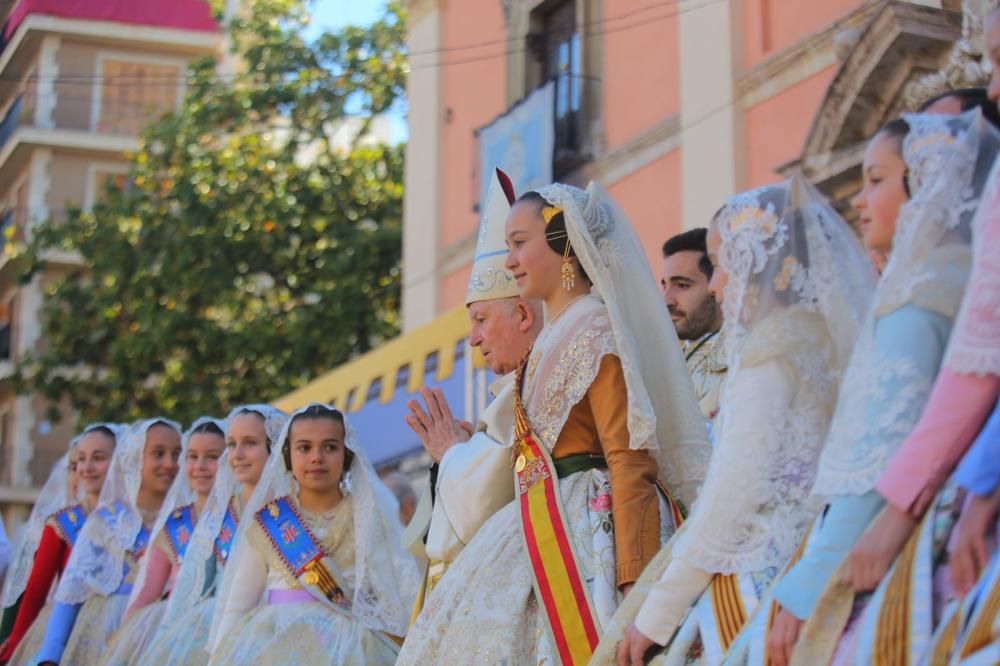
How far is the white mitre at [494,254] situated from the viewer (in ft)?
16.6

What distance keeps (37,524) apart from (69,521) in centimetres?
42

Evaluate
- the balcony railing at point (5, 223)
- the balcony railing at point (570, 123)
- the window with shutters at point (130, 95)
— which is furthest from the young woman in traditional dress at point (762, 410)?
the balcony railing at point (5, 223)

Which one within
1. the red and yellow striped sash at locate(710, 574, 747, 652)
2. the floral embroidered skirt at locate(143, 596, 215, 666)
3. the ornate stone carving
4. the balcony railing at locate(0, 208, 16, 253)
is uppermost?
the balcony railing at locate(0, 208, 16, 253)

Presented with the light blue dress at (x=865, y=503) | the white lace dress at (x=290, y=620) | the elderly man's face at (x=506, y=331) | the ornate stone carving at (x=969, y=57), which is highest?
the ornate stone carving at (x=969, y=57)

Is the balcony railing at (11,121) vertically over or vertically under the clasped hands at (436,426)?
over

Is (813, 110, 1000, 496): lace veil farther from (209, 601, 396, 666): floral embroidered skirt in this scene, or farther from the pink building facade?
the pink building facade

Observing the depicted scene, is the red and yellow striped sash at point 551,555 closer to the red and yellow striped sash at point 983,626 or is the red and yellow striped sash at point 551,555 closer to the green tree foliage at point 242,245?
the red and yellow striped sash at point 983,626

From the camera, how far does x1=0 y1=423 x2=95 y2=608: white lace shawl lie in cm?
826

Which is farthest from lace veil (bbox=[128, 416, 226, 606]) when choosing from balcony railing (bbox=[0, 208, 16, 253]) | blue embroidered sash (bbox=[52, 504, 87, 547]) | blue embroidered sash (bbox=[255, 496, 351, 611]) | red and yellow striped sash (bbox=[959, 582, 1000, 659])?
balcony railing (bbox=[0, 208, 16, 253])

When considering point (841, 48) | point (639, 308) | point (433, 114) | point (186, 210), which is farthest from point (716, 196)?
point (186, 210)

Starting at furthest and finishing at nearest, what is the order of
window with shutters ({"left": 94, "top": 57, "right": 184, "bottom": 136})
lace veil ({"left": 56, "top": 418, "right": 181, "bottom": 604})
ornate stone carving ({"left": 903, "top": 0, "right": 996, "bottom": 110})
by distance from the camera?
1. window with shutters ({"left": 94, "top": 57, "right": 184, "bottom": 136})
2. ornate stone carving ({"left": 903, "top": 0, "right": 996, "bottom": 110})
3. lace veil ({"left": 56, "top": 418, "right": 181, "bottom": 604})

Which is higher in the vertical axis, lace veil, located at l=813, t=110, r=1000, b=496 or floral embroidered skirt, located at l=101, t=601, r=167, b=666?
lace veil, located at l=813, t=110, r=1000, b=496

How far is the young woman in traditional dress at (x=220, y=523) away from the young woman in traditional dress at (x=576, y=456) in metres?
2.39

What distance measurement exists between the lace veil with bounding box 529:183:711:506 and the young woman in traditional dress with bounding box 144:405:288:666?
2.58m
